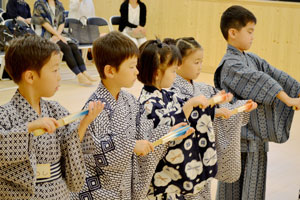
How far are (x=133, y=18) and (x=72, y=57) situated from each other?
1.69m

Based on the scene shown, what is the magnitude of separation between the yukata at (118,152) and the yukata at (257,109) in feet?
2.68

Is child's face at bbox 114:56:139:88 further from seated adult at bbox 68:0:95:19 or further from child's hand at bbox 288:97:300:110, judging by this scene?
seated adult at bbox 68:0:95:19

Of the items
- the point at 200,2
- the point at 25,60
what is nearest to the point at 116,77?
the point at 25,60

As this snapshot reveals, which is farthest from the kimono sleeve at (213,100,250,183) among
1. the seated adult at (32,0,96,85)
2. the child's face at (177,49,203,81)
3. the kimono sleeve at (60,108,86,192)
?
the seated adult at (32,0,96,85)

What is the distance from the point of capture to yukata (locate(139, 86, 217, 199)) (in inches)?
91.4

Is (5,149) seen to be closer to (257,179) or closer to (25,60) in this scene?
(25,60)

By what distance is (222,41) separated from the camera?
8.39 meters

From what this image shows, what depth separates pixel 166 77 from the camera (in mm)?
2348

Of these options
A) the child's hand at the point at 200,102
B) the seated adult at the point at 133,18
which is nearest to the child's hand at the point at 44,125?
the child's hand at the point at 200,102

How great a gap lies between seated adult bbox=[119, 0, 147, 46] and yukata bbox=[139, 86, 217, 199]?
6.03 m

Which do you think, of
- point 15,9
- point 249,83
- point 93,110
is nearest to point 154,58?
point 93,110

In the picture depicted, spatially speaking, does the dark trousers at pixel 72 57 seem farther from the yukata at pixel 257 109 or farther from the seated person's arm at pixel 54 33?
the yukata at pixel 257 109

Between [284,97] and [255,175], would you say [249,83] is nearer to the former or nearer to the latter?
[284,97]

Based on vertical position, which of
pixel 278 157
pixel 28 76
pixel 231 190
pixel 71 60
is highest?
pixel 28 76
